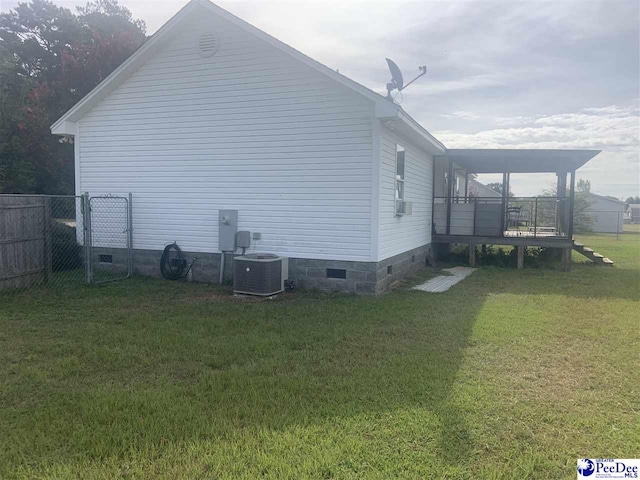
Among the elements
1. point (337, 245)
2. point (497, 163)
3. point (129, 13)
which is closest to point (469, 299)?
point (337, 245)

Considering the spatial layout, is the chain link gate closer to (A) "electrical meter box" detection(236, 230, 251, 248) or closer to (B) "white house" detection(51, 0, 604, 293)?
(B) "white house" detection(51, 0, 604, 293)

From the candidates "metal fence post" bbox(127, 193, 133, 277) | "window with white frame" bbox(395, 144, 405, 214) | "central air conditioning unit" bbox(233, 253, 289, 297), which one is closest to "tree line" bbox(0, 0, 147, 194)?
"metal fence post" bbox(127, 193, 133, 277)

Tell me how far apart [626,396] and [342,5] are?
7034 millimetres

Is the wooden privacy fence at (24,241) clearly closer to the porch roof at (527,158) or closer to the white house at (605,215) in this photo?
the porch roof at (527,158)

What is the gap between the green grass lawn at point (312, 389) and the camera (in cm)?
288

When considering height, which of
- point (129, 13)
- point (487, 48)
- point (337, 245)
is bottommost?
point (337, 245)

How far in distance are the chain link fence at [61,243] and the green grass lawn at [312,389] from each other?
1202 millimetres

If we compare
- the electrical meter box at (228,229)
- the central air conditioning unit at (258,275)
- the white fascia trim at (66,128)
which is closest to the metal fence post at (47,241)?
the white fascia trim at (66,128)

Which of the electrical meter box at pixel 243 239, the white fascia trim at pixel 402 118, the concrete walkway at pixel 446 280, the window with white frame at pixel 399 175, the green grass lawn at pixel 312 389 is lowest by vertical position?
the green grass lawn at pixel 312 389

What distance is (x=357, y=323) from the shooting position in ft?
20.2

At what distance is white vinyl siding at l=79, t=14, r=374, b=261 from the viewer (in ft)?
26.3

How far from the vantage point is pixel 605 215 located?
37.8 meters

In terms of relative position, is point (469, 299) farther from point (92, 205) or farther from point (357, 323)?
point (92, 205)

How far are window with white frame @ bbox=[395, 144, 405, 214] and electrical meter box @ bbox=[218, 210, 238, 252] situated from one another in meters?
3.15
